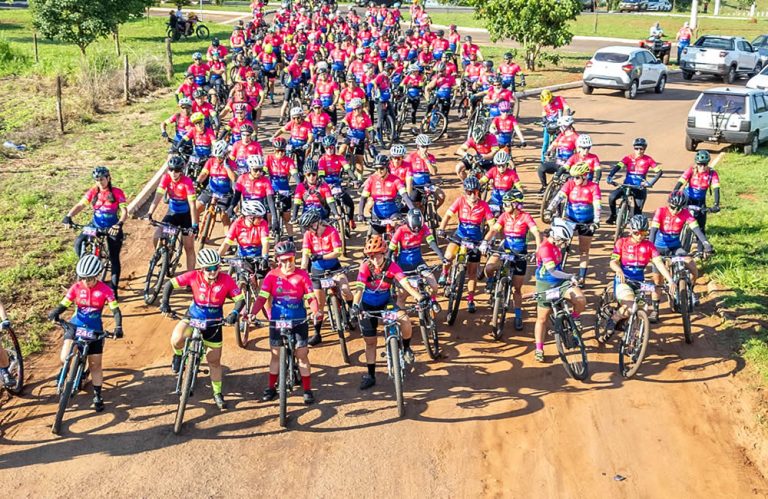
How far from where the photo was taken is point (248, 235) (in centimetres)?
1222

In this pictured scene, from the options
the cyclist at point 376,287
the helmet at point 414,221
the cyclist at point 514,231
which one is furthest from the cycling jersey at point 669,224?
the cyclist at point 376,287

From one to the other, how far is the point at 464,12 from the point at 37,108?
162 feet

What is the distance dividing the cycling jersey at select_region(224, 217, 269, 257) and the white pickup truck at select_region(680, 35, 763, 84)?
3131 centimetres

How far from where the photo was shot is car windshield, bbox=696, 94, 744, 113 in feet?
79.9

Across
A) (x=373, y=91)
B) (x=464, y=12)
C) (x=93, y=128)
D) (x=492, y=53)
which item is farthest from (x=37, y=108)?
(x=464, y=12)

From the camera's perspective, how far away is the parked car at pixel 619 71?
32219 mm

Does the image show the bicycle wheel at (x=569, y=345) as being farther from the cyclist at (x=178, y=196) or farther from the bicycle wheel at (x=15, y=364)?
the bicycle wheel at (x=15, y=364)

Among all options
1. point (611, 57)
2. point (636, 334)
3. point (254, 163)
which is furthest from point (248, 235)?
point (611, 57)

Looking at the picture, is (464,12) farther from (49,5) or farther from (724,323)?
(724,323)

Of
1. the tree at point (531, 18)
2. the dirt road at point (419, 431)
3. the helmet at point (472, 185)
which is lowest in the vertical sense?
the dirt road at point (419, 431)

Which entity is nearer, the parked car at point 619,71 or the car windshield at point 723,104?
the car windshield at point 723,104

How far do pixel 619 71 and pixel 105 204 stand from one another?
24178 millimetres

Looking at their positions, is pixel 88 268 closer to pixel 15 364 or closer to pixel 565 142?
pixel 15 364

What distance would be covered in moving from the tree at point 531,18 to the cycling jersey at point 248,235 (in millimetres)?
27075
